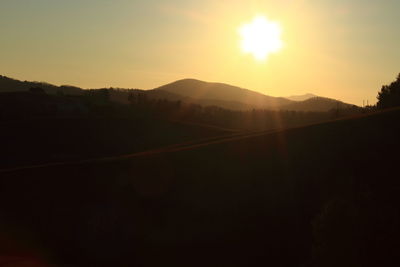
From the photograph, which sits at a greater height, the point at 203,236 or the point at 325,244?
the point at 325,244

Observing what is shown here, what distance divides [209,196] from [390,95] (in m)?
45.3

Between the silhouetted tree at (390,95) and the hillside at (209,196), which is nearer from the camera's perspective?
the hillside at (209,196)

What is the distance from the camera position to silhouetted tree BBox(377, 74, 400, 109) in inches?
2591

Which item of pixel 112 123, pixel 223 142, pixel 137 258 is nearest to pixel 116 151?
pixel 112 123

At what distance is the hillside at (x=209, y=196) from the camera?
30.3 m

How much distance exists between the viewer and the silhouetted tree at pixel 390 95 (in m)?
65.8

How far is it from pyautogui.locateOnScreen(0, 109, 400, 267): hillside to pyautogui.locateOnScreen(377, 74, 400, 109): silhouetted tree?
26.8 metres

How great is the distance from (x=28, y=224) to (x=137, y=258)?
736 cm

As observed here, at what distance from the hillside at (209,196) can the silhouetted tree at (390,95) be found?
26.8 m

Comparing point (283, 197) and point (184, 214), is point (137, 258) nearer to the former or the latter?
point (184, 214)

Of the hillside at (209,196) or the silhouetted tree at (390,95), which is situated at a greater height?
the silhouetted tree at (390,95)

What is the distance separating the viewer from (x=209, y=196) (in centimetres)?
3481

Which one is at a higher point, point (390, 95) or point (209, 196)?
point (390, 95)

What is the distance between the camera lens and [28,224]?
3198 centimetres
